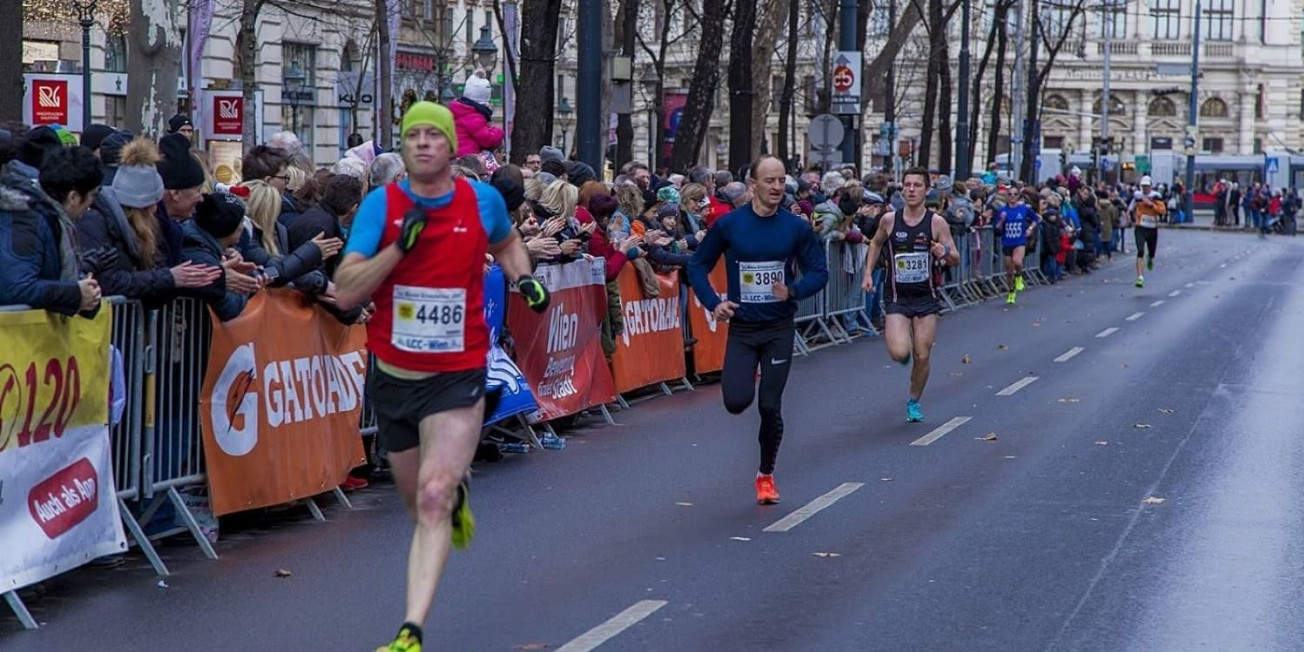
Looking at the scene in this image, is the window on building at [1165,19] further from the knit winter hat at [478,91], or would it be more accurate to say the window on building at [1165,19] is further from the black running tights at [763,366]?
the black running tights at [763,366]

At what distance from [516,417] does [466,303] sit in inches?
251

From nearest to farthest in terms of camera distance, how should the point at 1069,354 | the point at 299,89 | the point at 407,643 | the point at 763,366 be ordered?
the point at 407,643 < the point at 763,366 < the point at 1069,354 < the point at 299,89

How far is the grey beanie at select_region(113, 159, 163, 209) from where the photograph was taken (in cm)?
914

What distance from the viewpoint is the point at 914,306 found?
51.0ft

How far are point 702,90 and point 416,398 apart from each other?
945 inches

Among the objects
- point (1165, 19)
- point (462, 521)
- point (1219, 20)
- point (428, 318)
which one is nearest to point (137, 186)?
point (428, 318)

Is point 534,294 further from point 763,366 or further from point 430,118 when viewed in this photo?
point 763,366

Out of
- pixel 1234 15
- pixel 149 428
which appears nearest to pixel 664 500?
pixel 149 428

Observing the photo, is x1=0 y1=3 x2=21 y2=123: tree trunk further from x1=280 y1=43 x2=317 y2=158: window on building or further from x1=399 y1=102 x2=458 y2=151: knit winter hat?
x1=280 y1=43 x2=317 y2=158: window on building

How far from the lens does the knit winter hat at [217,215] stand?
386 inches

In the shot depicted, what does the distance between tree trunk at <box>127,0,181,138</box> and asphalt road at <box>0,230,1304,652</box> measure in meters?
6.65

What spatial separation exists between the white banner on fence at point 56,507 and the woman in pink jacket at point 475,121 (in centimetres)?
626

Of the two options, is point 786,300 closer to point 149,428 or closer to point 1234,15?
point 149,428

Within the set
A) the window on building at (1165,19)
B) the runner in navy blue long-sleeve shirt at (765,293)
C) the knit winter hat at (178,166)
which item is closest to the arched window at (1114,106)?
the window on building at (1165,19)
